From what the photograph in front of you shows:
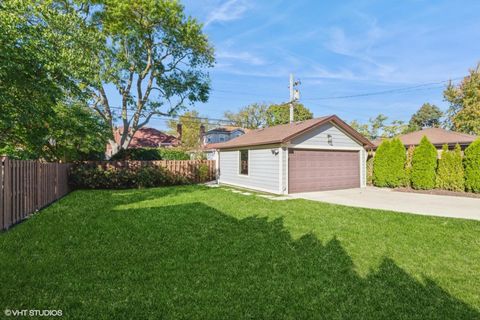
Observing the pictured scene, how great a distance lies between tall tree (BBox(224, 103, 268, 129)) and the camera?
1748 inches

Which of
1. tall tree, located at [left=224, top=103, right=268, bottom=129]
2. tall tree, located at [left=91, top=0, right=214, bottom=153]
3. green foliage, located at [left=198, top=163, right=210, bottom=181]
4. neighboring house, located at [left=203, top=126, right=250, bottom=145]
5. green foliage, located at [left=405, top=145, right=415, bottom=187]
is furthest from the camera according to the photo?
tall tree, located at [left=224, top=103, right=268, bottom=129]

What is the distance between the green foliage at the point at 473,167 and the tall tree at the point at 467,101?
58.6 feet

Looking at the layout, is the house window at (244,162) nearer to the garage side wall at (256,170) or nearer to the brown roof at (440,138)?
the garage side wall at (256,170)

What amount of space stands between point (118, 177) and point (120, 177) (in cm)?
9

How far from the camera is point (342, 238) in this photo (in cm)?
482

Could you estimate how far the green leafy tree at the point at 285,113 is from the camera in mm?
40906

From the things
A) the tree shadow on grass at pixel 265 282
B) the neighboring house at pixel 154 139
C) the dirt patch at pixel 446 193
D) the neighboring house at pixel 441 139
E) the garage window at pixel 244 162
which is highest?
the neighboring house at pixel 154 139

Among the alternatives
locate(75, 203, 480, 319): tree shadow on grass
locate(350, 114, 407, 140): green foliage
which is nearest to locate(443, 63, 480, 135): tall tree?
locate(350, 114, 407, 140): green foliage

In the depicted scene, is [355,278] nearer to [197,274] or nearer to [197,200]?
[197,274]

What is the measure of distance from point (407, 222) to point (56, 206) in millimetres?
9231

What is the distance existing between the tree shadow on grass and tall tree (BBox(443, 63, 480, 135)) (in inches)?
1138

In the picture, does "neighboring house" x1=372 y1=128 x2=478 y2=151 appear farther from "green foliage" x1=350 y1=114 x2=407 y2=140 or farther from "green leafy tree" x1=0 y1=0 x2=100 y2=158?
"green foliage" x1=350 y1=114 x2=407 y2=140

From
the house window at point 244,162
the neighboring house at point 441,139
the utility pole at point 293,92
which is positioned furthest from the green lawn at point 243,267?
the utility pole at point 293,92

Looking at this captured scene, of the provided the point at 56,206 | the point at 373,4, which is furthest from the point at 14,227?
the point at 373,4
